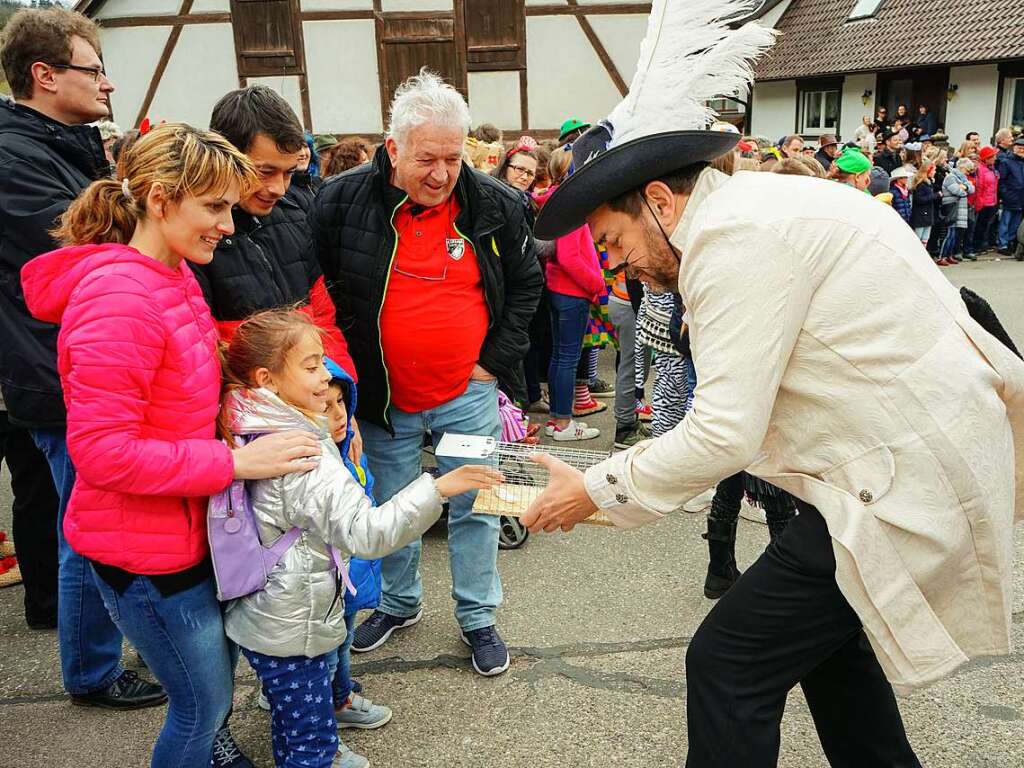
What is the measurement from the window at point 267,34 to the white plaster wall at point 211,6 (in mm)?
177

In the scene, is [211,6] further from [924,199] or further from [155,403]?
[155,403]

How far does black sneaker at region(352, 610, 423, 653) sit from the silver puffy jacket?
119 cm

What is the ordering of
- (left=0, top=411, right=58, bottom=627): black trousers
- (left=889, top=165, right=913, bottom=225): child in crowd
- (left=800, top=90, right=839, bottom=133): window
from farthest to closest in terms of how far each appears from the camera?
(left=800, top=90, right=839, bottom=133): window < (left=889, top=165, right=913, bottom=225): child in crowd < (left=0, top=411, right=58, bottom=627): black trousers

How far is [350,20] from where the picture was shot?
1436cm

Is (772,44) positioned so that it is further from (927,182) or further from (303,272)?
(927,182)

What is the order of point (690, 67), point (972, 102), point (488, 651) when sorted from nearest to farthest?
point (690, 67) < point (488, 651) < point (972, 102)

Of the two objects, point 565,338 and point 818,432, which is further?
point 565,338

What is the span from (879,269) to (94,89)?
278 centimetres

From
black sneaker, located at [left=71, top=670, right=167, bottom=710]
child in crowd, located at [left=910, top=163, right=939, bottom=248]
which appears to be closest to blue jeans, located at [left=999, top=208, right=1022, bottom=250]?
child in crowd, located at [left=910, top=163, right=939, bottom=248]

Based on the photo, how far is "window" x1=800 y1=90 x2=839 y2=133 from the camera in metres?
26.5

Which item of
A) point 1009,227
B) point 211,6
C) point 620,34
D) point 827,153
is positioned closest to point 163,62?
point 211,6

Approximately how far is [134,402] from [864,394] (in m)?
1.60

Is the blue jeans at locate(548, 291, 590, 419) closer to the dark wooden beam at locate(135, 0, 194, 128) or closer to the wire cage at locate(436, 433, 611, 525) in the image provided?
the wire cage at locate(436, 433, 611, 525)

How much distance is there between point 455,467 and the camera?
3344mm
